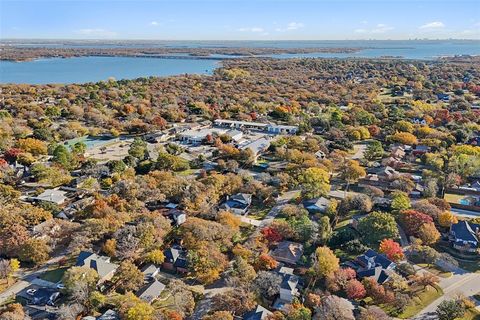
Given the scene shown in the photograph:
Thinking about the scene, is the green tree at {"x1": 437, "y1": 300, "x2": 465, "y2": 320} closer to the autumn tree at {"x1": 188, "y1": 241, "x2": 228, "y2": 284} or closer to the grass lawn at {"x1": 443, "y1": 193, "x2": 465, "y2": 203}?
the autumn tree at {"x1": 188, "y1": 241, "x2": 228, "y2": 284}

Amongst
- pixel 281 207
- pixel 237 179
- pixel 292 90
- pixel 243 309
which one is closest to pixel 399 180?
pixel 281 207

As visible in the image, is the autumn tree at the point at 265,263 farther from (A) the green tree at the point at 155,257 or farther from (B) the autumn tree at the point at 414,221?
(B) the autumn tree at the point at 414,221

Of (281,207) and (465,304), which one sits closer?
(465,304)

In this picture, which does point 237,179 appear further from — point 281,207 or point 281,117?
point 281,117

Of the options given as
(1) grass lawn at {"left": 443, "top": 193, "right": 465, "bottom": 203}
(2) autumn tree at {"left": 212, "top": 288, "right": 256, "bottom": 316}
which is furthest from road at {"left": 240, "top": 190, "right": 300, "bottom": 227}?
(1) grass lawn at {"left": 443, "top": 193, "right": 465, "bottom": 203}

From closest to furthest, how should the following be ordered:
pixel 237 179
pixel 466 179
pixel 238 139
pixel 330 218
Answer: pixel 330 218, pixel 237 179, pixel 466 179, pixel 238 139

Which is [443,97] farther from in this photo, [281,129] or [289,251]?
[289,251]

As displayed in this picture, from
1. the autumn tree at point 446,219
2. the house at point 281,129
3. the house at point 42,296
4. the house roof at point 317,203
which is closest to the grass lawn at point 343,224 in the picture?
the house roof at point 317,203
